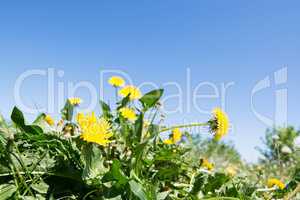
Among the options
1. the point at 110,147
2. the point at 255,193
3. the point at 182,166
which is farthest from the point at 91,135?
the point at 255,193

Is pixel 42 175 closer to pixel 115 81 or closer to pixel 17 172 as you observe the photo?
pixel 17 172

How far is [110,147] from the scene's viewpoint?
3.66 feet

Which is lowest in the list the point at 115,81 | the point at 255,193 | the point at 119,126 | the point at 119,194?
the point at 255,193

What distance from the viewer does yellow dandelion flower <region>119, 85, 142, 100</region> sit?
1445mm

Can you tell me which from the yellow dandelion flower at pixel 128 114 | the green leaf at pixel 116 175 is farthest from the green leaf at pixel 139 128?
the green leaf at pixel 116 175

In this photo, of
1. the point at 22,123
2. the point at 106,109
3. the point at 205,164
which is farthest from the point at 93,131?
the point at 205,164

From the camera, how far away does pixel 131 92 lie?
4.80 feet

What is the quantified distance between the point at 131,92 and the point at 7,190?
0.65 m

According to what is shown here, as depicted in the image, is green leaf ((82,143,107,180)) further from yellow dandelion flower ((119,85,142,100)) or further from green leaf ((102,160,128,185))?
yellow dandelion flower ((119,85,142,100))

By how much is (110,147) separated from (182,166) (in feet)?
0.88

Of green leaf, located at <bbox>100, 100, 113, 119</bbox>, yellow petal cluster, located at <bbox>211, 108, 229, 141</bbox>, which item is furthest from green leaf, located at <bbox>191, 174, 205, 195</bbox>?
green leaf, located at <bbox>100, 100, 113, 119</bbox>

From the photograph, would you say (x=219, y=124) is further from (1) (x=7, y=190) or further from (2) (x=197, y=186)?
(1) (x=7, y=190)

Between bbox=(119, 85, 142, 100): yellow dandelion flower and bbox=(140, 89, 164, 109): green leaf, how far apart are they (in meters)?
0.13

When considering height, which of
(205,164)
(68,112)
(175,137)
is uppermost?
(68,112)
